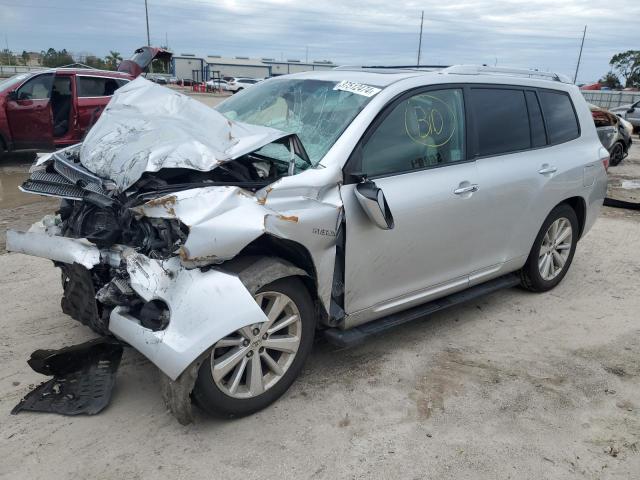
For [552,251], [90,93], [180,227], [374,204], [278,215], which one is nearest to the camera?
[180,227]

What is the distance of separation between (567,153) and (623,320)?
1483mm

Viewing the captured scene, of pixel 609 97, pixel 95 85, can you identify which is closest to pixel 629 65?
pixel 609 97

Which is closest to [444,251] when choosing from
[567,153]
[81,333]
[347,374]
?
[347,374]

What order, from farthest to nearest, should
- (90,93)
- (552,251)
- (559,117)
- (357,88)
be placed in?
(90,93) < (552,251) < (559,117) < (357,88)

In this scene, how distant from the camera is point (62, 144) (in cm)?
1027

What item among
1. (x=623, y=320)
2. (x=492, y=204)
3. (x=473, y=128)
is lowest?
(x=623, y=320)

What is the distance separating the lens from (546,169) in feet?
14.6

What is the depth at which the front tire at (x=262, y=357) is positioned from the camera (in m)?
2.78

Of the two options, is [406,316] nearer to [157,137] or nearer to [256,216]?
[256,216]

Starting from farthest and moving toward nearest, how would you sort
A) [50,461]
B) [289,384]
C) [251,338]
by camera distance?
[289,384]
[251,338]
[50,461]

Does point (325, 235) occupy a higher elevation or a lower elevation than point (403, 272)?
higher

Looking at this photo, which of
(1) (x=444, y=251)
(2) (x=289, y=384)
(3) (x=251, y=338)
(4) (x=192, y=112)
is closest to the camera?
(3) (x=251, y=338)

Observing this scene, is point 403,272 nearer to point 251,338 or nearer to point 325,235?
point 325,235

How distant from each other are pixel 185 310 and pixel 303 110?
1701 millimetres
